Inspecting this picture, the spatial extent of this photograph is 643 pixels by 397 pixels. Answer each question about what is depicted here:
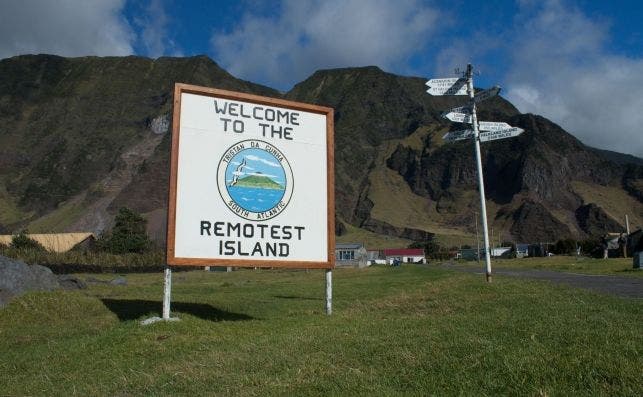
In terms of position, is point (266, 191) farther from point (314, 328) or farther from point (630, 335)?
point (630, 335)

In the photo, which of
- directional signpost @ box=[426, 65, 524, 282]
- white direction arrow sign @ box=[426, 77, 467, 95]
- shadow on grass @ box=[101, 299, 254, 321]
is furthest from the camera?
white direction arrow sign @ box=[426, 77, 467, 95]

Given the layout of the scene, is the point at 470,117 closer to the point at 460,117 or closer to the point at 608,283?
the point at 460,117

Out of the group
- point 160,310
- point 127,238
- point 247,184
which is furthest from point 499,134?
point 127,238

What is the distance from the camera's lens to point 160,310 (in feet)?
49.7

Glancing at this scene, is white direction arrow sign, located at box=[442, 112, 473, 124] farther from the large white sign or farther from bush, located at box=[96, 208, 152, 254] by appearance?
bush, located at box=[96, 208, 152, 254]

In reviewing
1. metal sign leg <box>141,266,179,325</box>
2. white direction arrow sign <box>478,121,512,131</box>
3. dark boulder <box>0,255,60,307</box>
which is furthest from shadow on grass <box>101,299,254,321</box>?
white direction arrow sign <box>478,121,512,131</box>

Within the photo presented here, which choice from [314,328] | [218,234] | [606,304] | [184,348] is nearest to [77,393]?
[184,348]

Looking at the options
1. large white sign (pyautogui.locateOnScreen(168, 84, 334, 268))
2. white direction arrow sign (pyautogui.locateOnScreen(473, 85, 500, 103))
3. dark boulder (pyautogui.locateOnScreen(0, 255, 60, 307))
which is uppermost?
white direction arrow sign (pyautogui.locateOnScreen(473, 85, 500, 103))

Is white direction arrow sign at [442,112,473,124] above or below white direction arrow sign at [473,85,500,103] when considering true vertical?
below

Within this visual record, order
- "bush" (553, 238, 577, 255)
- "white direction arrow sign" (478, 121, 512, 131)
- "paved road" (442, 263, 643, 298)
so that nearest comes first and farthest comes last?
"paved road" (442, 263, 643, 298) < "white direction arrow sign" (478, 121, 512, 131) < "bush" (553, 238, 577, 255)

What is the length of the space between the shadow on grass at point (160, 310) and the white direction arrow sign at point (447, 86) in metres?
10.4

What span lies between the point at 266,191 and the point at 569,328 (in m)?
6.80

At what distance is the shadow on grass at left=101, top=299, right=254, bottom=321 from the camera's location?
42.6 feet

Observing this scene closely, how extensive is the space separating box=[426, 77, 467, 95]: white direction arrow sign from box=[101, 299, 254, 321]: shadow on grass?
10415 millimetres
